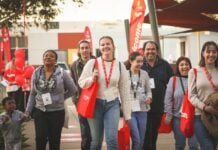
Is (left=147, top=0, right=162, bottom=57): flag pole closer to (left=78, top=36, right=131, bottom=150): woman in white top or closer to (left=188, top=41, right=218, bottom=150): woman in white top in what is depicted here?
(left=78, top=36, right=131, bottom=150): woman in white top

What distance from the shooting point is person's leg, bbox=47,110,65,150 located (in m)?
7.00

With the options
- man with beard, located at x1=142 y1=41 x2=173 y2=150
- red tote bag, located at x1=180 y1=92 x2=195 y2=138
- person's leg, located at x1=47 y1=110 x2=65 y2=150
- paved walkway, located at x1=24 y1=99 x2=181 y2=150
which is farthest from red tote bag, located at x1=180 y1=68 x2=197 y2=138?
paved walkway, located at x1=24 y1=99 x2=181 y2=150

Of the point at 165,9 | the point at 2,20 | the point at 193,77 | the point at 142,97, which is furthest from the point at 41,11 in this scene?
the point at 193,77

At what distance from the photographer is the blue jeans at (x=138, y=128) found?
23.8ft

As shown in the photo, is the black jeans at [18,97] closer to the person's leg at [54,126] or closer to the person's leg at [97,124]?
the person's leg at [54,126]

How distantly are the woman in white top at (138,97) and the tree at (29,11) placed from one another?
7.98m


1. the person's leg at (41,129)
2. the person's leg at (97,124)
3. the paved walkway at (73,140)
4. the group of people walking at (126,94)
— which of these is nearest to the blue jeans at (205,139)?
the group of people walking at (126,94)

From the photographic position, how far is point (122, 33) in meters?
36.0

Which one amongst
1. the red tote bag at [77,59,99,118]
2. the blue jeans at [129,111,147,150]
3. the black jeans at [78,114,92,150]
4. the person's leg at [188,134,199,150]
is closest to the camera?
the red tote bag at [77,59,99,118]

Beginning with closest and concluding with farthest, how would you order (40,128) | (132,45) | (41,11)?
(40,128) < (132,45) < (41,11)

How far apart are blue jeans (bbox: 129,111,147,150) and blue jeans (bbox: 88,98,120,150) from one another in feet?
2.86

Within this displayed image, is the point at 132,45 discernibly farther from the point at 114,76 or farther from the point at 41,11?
the point at 41,11

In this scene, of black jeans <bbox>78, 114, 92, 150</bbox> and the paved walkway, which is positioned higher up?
black jeans <bbox>78, 114, 92, 150</bbox>

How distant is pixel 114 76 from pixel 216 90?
129 cm
